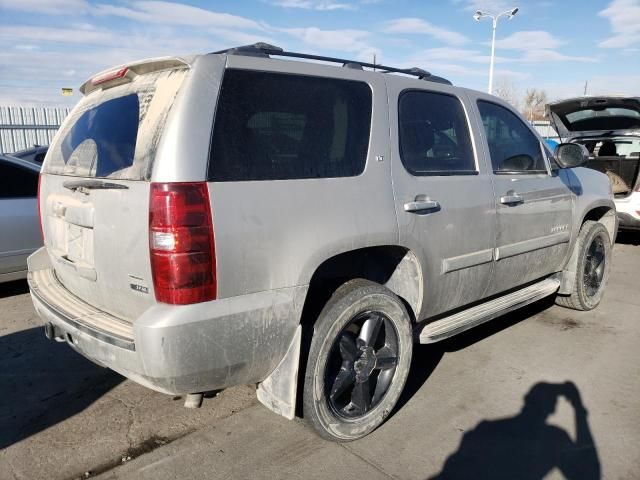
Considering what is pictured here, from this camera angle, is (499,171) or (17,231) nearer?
(499,171)

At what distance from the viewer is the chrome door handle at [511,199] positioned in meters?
3.61

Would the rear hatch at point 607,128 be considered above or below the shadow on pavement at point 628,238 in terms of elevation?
above

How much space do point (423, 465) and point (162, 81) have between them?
2.28 meters

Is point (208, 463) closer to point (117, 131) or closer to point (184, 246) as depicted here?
point (184, 246)

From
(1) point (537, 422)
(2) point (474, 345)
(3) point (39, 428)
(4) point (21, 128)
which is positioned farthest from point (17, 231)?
(4) point (21, 128)

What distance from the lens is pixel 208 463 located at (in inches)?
106

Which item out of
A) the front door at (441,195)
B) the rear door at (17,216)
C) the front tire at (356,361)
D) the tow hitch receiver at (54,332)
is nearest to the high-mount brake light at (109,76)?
the tow hitch receiver at (54,332)

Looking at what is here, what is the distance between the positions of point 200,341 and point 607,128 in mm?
7629

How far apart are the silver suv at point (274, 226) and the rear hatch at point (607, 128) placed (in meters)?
4.24

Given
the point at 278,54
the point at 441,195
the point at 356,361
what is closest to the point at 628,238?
the point at 441,195

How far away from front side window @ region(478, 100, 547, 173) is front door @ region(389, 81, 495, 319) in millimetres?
265

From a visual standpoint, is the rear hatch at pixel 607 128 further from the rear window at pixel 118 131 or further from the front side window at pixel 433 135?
the rear window at pixel 118 131

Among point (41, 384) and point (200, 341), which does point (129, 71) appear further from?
point (41, 384)

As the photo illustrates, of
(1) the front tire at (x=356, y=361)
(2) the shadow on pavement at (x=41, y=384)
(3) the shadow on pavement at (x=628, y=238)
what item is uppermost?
(1) the front tire at (x=356, y=361)
